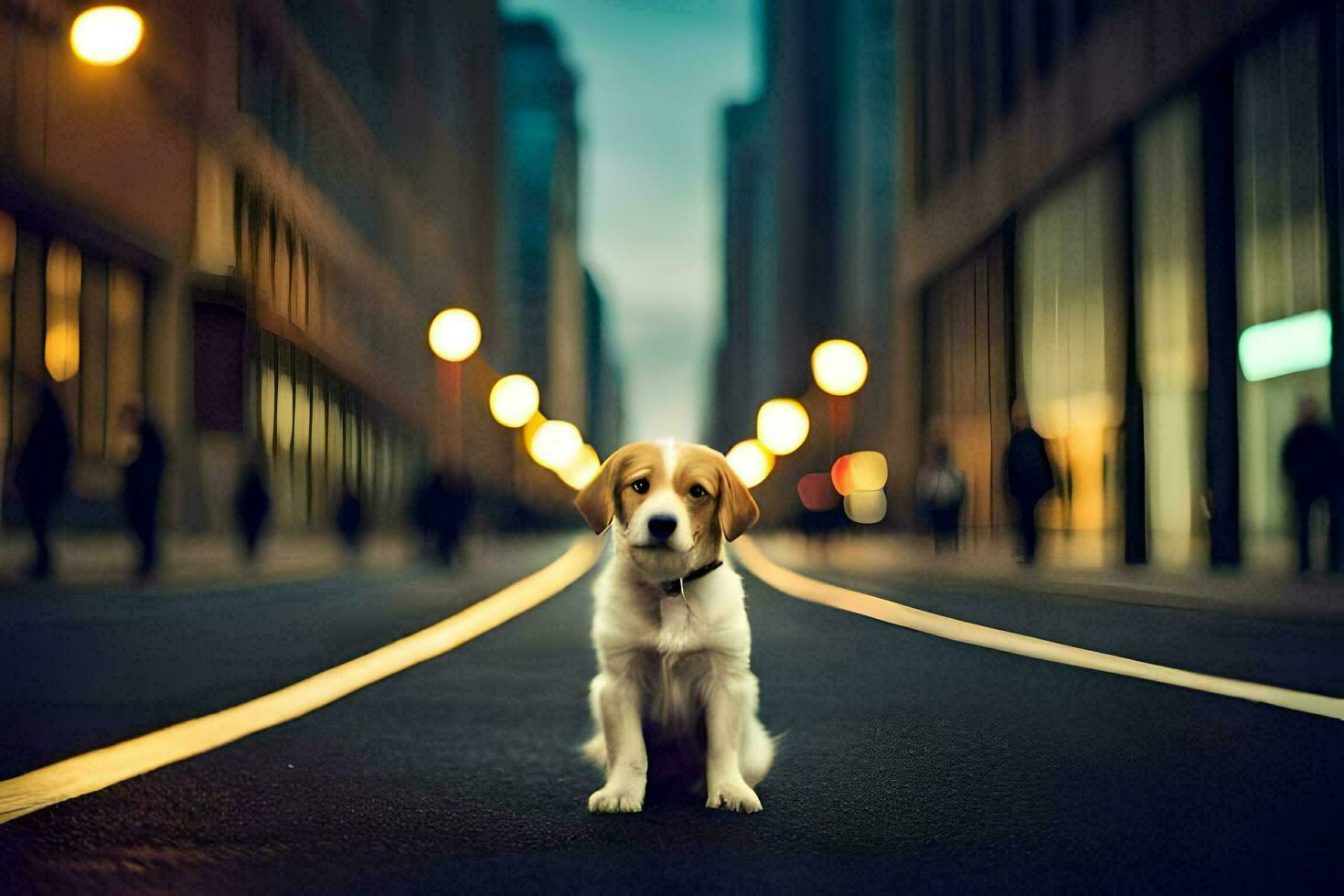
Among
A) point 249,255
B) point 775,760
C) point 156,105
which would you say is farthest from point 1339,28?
point 249,255

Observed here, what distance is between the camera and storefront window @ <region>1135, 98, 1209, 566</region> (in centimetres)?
2072

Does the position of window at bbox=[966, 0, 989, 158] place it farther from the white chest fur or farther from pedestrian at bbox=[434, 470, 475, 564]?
the white chest fur

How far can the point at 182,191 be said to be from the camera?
2534 centimetres

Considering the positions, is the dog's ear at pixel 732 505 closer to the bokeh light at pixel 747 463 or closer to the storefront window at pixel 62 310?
the bokeh light at pixel 747 463

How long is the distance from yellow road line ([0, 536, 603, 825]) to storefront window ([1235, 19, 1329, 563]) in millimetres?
12716

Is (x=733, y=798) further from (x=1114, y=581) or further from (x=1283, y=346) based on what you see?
(x=1283, y=346)

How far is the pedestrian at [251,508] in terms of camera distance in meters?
17.7

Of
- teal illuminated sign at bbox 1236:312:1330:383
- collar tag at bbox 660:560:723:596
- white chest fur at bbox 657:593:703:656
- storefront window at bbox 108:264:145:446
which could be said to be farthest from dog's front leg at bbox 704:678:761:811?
storefront window at bbox 108:264:145:446

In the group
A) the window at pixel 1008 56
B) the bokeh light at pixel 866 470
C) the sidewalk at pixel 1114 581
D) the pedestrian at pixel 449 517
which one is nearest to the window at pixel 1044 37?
the window at pixel 1008 56

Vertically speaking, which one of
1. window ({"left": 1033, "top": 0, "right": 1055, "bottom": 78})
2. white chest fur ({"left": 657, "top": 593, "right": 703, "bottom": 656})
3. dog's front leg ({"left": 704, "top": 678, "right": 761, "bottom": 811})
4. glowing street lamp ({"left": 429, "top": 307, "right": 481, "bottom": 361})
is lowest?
dog's front leg ({"left": 704, "top": 678, "right": 761, "bottom": 811})

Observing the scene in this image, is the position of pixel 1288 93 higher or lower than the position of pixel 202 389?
higher

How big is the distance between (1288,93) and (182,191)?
18.7 metres

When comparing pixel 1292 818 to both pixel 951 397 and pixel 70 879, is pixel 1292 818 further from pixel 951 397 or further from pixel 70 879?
pixel 951 397

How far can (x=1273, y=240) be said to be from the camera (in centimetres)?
1917
